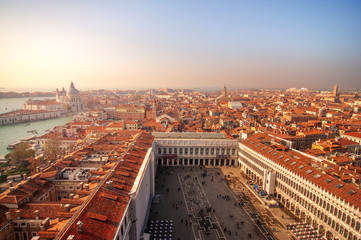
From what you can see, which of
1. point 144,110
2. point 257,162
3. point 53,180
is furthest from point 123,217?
point 144,110

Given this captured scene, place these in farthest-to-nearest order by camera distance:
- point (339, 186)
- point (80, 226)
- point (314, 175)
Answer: point (314, 175), point (339, 186), point (80, 226)

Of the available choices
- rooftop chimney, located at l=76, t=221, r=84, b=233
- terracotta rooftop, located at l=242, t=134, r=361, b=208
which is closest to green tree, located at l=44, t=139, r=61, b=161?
rooftop chimney, located at l=76, t=221, r=84, b=233

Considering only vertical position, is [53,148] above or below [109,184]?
below

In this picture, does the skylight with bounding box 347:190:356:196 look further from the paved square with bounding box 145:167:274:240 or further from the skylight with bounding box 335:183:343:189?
the paved square with bounding box 145:167:274:240

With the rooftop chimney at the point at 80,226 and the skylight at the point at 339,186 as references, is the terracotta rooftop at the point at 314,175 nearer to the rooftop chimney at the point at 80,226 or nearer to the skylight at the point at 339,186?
the skylight at the point at 339,186

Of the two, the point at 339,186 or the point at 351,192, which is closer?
the point at 351,192

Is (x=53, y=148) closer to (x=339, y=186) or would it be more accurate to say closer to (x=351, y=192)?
(x=339, y=186)

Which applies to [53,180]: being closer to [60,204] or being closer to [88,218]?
[60,204]

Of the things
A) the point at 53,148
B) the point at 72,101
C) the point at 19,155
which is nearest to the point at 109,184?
the point at 53,148

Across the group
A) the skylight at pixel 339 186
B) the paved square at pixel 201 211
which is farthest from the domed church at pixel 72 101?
the skylight at pixel 339 186
